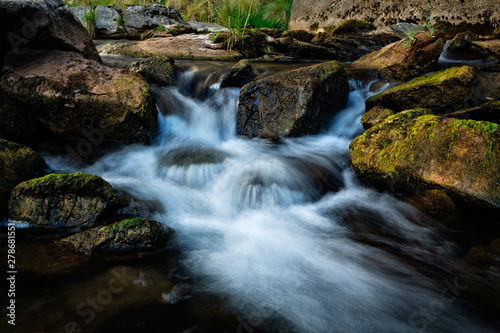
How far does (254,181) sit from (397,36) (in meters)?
10.4

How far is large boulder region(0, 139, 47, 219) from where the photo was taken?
2992 millimetres

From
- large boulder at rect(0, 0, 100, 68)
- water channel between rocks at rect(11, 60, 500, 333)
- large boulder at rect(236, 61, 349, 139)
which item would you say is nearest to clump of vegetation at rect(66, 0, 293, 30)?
large boulder at rect(0, 0, 100, 68)

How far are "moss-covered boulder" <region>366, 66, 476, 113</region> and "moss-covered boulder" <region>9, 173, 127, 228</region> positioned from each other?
5.06 metres

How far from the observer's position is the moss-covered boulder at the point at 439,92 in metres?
4.79

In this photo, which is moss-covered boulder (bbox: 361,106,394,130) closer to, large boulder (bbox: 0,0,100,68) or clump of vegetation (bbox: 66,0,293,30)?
large boulder (bbox: 0,0,100,68)

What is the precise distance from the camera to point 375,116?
16.8 feet

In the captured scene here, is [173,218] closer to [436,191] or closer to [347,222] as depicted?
[347,222]

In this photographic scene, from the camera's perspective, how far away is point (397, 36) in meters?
11.1

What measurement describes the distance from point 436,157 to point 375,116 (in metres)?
1.78

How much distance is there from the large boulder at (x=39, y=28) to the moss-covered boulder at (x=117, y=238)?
3.79 m

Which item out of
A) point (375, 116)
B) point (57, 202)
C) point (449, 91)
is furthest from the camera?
point (375, 116)

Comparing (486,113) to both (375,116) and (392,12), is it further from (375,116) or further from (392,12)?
(392,12)

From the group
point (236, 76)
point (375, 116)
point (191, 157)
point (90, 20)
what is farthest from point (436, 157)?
point (90, 20)

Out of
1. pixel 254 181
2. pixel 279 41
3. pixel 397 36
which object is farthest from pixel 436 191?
pixel 397 36
